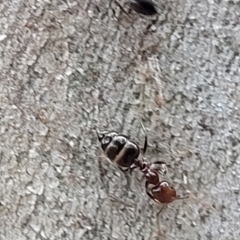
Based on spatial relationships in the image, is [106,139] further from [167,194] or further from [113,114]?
[167,194]

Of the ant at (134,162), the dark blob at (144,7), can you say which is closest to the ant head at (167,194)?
the ant at (134,162)

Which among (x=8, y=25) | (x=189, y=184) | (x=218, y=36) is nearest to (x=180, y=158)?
(x=189, y=184)

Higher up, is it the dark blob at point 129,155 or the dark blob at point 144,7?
the dark blob at point 144,7

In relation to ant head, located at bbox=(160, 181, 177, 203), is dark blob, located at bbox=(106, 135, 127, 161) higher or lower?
higher

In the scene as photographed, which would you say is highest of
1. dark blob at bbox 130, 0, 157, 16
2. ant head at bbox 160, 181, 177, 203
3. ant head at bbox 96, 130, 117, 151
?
dark blob at bbox 130, 0, 157, 16

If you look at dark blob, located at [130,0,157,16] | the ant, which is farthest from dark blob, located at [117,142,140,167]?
dark blob, located at [130,0,157,16]

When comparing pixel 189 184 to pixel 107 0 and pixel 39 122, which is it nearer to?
pixel 39 122

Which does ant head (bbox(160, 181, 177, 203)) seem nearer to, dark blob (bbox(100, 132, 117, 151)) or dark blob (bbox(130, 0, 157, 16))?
dark blob (bbox(100, 132, 117, 151))

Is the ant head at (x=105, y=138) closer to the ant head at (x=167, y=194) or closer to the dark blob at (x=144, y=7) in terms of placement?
the ant head at (x=167, y=194)
